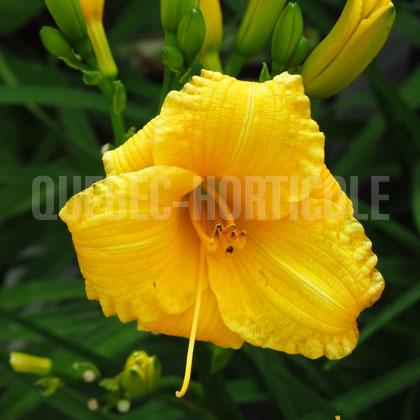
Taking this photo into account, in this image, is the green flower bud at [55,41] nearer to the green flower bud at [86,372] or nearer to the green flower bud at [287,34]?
the green flower bud at [287,34]

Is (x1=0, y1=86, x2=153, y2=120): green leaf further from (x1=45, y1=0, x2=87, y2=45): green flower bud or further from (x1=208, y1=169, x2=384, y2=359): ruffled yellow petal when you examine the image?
(x1=208, y1=169, x2=384, y2=359): ruffled yellow petal

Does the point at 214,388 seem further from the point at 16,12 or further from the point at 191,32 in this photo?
the point at 16,12

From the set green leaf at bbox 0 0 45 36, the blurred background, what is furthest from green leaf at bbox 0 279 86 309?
green leaf at bbox 0 0 45 36

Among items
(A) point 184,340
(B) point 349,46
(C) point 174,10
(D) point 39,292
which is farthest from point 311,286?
(D) point 39,292

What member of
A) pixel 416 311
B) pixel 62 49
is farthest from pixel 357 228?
pixel 416 311

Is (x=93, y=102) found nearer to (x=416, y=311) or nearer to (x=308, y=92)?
(x=308, y=92)

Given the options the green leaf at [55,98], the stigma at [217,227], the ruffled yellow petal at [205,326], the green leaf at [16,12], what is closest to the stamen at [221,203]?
the stigma at [217,227]
